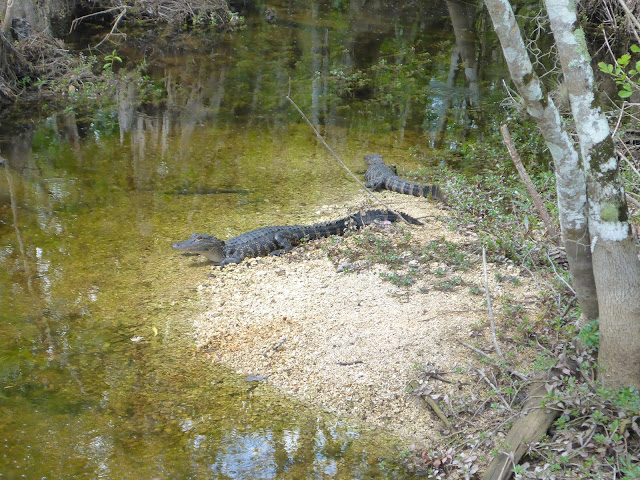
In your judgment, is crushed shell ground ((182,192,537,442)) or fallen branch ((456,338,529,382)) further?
crushed shell ground ((182,192,537,442))

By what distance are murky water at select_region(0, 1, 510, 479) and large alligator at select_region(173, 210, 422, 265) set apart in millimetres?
278

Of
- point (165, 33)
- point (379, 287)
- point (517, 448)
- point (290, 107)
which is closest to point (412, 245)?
point (379, 287)

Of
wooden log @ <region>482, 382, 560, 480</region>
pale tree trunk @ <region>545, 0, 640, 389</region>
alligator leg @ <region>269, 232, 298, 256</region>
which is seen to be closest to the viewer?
pale tree trunk @ <region>545, 0, 640, 389</region>

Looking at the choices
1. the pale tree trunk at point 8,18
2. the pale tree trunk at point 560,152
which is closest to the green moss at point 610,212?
the pale tree trunk at point 560,152

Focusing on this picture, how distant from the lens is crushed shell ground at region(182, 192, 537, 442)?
15.8 feet

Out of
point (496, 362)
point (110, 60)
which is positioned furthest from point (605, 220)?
point (110, 60)

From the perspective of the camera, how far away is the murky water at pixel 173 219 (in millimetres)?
4402

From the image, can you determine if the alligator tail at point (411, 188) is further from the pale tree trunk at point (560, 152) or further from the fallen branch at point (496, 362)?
the pale tree trunk at point (560, 152)

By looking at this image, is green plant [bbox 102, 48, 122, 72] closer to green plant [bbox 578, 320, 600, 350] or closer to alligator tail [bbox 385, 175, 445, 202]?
alligator tail [bbox 385, 175, 445, 202]

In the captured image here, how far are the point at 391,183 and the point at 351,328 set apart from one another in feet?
13.0

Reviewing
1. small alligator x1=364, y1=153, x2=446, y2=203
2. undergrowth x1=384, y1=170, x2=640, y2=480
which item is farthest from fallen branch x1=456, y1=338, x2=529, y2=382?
small alligator x1=364, y1=153, x2=446, y2=203

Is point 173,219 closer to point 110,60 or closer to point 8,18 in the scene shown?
point 8,18

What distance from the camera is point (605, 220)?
366 centimetres

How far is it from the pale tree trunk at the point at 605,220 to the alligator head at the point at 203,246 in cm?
415
